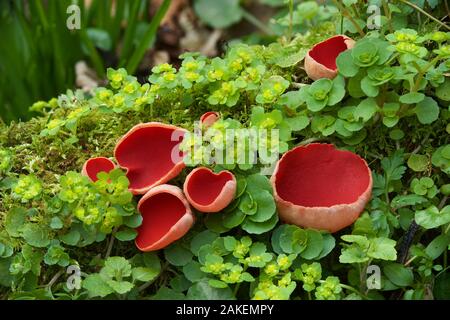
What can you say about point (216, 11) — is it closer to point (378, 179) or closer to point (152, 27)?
point (152, 27)

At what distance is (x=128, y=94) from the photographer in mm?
1899

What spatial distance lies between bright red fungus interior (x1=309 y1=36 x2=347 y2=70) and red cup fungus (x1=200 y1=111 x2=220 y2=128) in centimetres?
33

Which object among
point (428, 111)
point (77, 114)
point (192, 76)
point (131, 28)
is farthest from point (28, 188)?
point (131, 28)

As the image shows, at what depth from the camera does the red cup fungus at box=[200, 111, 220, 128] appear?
6.06 ft

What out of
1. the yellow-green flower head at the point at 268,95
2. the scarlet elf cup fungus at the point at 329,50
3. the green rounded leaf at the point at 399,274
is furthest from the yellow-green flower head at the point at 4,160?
the green rounded leaf at the point at 399,274

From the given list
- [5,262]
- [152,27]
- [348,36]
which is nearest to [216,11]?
[152,27]

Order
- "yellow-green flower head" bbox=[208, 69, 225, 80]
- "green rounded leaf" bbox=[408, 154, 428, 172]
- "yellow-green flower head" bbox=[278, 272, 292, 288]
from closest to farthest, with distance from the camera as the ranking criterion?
"yellow-green flower head" bbox=[278, 272, 292, 288]
"green rounded leaf" bbox=[408, 154, 428, 172]
"yellow-green flower head" bbox=[208, 69, 225, 80]

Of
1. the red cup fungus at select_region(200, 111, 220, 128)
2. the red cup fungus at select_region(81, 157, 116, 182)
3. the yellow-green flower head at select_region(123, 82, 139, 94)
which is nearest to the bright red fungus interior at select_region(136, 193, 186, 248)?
the red cup fungus at select_region(81, 157, 116, 182)

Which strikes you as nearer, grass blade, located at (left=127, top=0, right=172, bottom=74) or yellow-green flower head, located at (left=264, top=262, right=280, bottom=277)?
yellow-green flower head, located at (left=264, top=262, right=280, bottom=277)

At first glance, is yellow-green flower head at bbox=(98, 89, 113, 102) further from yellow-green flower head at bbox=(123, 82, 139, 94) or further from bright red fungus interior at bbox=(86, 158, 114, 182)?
bright red fungus interior at bbox=(86, 158, 114, 182)

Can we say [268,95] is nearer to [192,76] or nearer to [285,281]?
[192,76]

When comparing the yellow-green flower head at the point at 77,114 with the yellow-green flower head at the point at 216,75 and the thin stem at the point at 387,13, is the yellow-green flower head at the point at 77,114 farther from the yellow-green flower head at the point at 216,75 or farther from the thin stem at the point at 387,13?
the thin stem at the point at 387,13

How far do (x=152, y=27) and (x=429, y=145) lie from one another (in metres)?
1.27

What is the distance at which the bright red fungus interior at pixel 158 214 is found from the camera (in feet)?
5.55
